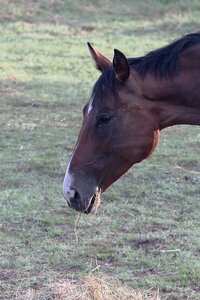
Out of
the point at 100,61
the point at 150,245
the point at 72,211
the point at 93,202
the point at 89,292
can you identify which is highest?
the point at 100,61

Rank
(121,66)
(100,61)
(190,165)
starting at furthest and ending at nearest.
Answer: (190,165), (100,61), (121,66)

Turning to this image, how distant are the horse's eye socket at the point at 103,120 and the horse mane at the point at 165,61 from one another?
0.86 feet

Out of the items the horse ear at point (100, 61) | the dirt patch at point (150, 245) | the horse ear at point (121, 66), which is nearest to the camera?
the horse ear at point (121, 66)

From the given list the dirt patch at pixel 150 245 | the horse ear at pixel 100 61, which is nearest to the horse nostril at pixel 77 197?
the horse ear at pixel 100 61

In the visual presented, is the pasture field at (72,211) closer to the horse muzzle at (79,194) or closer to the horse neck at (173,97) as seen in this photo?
the horse muzzle at (79,194)

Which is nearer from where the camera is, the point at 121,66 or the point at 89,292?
the point at 121,66

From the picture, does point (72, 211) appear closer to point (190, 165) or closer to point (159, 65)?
point (190, 165)

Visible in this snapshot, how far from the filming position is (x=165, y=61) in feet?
12.6

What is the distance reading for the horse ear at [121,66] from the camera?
3.68 metres

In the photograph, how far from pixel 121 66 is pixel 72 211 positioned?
→ 265cm

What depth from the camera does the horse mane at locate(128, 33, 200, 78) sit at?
12.5ft

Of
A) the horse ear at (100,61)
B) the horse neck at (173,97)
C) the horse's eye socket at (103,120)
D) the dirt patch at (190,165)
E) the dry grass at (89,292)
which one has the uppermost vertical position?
the horse ear at (100,61)

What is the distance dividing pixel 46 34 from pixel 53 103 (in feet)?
24.3

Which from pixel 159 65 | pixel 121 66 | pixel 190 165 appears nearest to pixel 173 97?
pixel 159 65
